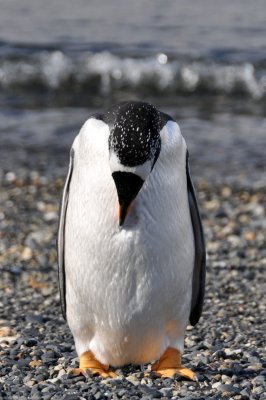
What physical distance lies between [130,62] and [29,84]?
1763 millimetres

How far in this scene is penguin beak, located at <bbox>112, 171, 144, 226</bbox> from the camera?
12.6ft

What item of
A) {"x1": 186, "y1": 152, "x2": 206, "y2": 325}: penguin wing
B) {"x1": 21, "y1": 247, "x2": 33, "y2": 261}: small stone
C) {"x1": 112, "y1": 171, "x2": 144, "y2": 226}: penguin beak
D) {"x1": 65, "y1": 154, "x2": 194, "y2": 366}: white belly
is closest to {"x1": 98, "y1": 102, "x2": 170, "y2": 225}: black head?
{"x1": 112, "y1": 171, "x2": 144, "y2": 226}: penguin beak

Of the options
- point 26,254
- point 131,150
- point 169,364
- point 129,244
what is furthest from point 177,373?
point 26,254

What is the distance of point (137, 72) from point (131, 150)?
474 inches

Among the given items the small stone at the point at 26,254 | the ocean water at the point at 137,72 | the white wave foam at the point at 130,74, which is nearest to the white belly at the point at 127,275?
the small stone at the point at 26,254

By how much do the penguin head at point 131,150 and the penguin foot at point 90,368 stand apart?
817mm

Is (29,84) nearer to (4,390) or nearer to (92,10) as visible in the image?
(92,10)

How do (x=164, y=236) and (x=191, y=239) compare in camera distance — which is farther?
(x=191, y=239)

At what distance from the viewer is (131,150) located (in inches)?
150

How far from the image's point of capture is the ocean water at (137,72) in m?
11.2

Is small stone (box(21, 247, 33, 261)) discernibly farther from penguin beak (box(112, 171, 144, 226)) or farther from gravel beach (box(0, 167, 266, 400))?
penguin beak (box(112, 171, 144, 226))

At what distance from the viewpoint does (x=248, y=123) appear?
12523mm

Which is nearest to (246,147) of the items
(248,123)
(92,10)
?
(248,123)

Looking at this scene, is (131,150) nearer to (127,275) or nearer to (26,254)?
(127,275)
